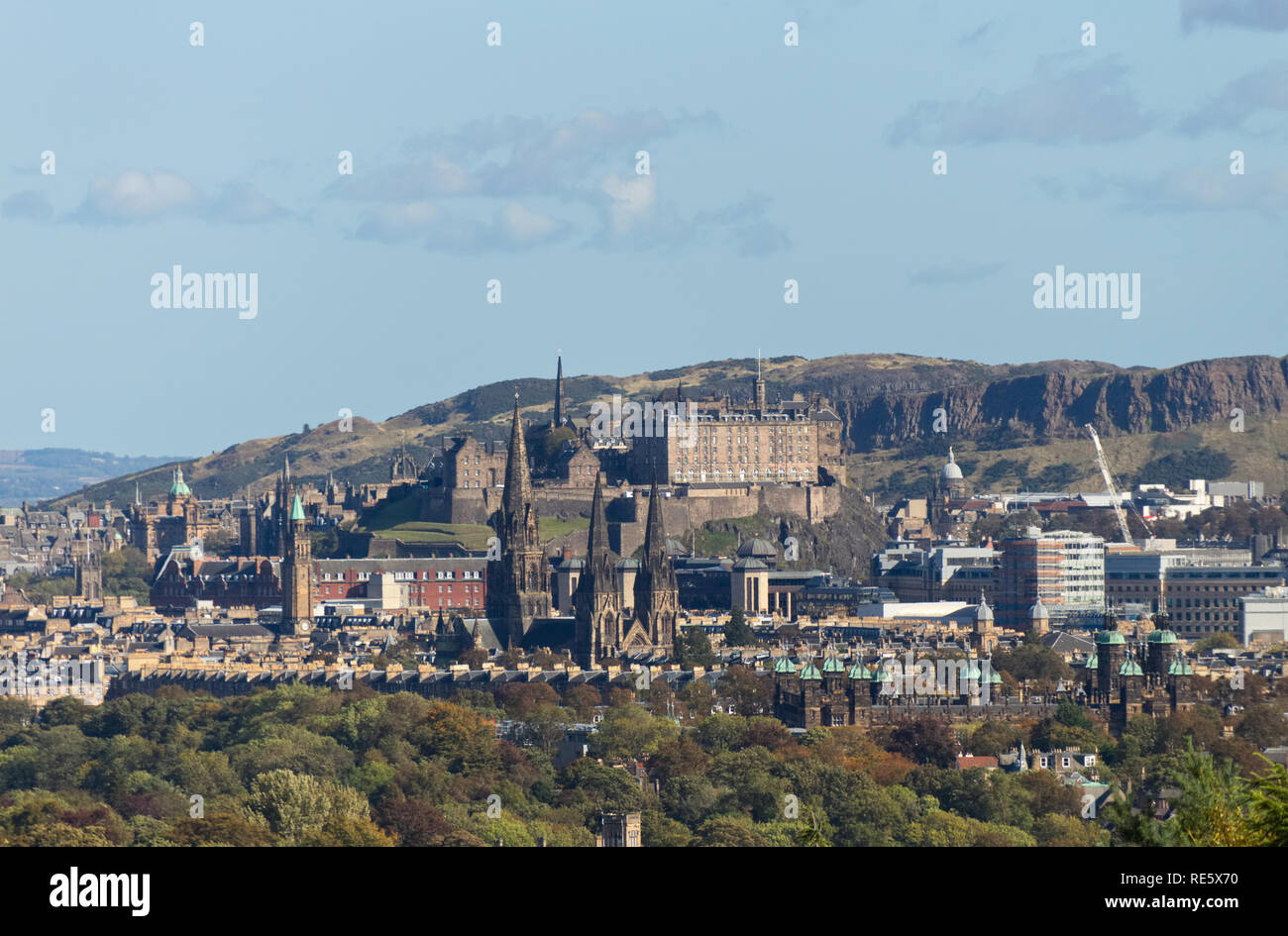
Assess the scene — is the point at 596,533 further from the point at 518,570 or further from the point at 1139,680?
the point at 1139,680

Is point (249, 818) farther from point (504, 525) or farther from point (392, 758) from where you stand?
point (504, 525)

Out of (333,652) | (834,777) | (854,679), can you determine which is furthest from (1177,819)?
(333,652)

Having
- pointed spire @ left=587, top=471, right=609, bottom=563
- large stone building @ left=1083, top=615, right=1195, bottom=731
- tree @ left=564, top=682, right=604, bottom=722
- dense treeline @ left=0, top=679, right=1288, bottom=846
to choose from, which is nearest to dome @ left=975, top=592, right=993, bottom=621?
pointed spire @ left=587, top=471, right=609, bottom=563

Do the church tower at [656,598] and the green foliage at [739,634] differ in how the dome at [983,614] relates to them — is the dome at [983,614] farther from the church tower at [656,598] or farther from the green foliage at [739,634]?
the church tower at [656,598]

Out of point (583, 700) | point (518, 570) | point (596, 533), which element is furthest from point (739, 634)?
point (583, 700)

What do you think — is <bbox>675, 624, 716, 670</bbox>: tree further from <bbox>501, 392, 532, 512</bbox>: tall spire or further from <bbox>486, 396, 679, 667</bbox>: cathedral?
<bbox>501, 392, 532, 512</bbox>: tall spire
